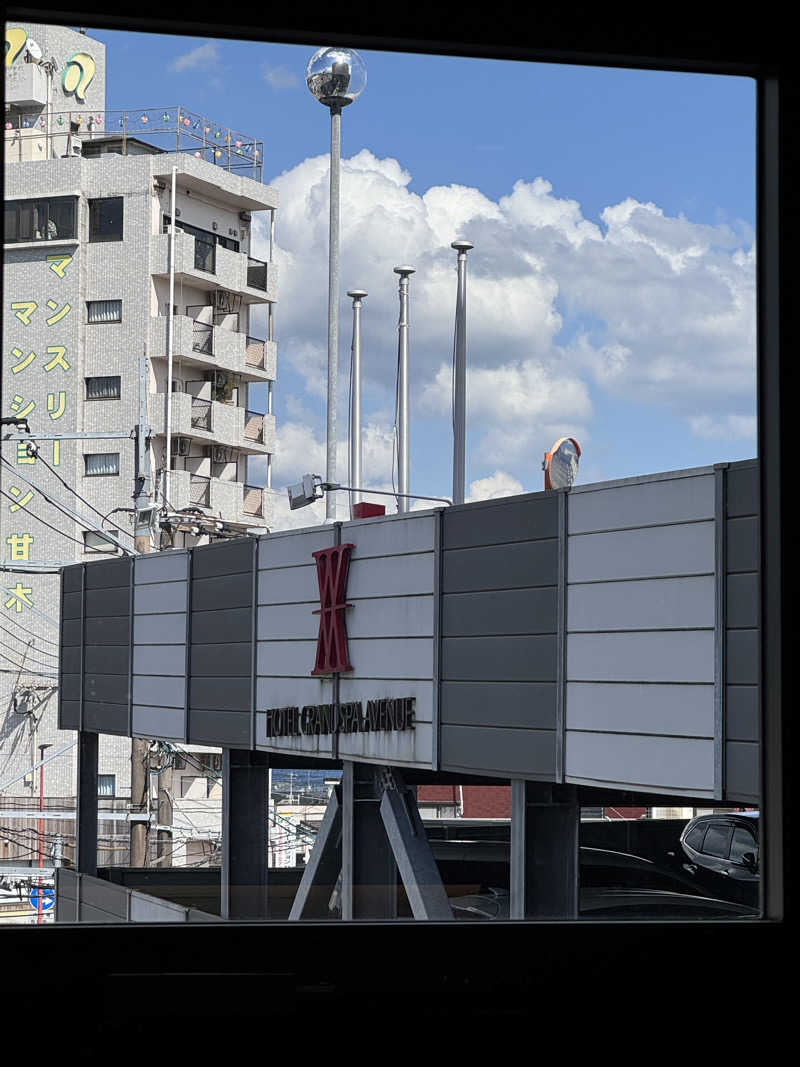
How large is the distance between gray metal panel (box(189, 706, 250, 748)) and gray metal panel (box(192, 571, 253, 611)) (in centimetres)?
68

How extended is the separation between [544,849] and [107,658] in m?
5.06

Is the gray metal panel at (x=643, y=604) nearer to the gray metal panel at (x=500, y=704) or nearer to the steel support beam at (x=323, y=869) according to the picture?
the gray metal panel at (x=500, y=704)

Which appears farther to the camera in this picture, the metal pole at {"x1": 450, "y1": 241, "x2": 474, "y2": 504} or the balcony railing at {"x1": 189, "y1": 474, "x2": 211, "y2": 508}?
the balcony railing at {"x1": 189, "y1": 474, "x2": 211, "y2": 508}

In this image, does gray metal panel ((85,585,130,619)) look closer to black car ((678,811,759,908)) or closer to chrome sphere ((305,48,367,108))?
black car ((678,811,759,908))

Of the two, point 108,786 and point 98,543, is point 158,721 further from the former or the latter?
point 108,786

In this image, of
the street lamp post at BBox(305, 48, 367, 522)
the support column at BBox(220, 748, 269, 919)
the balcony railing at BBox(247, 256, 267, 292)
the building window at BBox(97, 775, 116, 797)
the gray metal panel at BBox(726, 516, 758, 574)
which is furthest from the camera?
the building window at BBox(97, 775, 116, 797)

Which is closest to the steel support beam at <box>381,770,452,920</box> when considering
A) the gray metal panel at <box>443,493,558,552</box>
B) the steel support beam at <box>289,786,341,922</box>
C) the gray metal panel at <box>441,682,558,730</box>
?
the steel support beam at <box>289,786,341,922</box>

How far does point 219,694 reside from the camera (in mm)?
8531

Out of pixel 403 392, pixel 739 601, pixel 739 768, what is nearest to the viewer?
pixel 739 768

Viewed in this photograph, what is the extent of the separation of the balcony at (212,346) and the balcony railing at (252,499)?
3.46 feet

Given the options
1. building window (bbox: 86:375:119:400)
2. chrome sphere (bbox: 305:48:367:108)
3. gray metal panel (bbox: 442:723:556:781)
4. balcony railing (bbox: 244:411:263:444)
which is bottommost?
gray metal panel (bbox: 442:723:556:781)

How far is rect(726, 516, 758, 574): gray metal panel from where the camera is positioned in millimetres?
4766

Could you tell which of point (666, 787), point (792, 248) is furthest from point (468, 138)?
point (666, 787)

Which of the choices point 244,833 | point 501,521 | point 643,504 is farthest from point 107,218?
point 643,504
